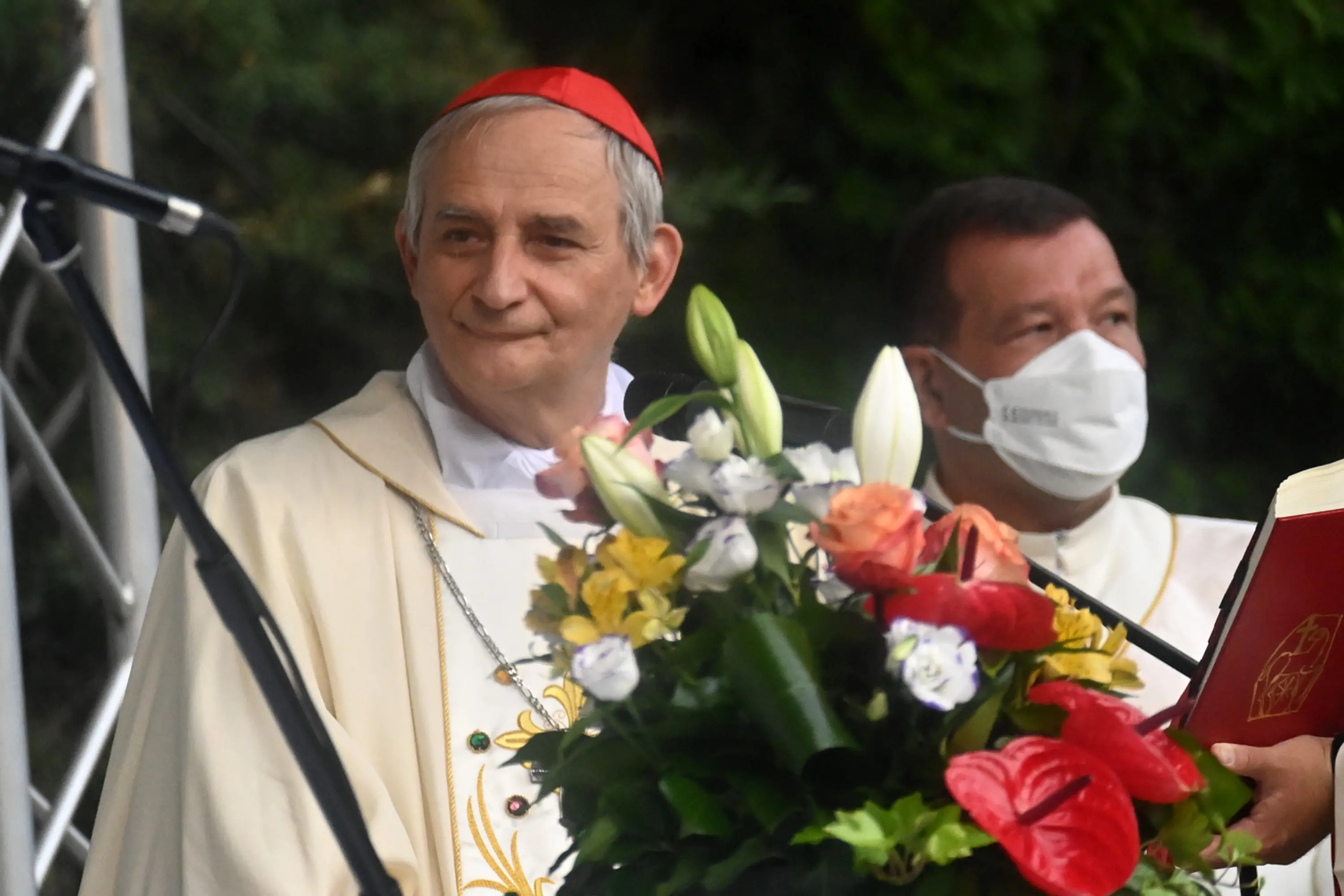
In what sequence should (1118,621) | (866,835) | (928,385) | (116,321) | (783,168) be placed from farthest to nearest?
A: (783,168)
(928,385)
(116,321)
(1118,621)
(866,835)

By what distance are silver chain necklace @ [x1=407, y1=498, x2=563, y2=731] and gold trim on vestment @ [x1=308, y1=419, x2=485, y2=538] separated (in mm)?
41

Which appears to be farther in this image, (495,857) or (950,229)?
(950,229)

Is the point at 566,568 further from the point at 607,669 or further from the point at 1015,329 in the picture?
the point at 1015,329

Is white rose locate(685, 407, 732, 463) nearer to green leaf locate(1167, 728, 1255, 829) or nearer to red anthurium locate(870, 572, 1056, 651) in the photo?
red anthurium locate(870, 572, 1056, 651)

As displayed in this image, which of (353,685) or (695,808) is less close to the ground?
(353,685)

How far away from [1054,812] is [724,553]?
33 centimetres

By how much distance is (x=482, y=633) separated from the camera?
2.50 meters

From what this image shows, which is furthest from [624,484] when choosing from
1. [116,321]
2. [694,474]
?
[116,321]

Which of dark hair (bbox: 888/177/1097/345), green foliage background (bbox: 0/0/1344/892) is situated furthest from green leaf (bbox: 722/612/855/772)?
green foliage background (bbox: 0/0/1344/892)

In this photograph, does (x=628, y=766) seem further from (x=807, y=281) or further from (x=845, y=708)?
(x=807, y=281)

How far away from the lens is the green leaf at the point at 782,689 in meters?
1.28

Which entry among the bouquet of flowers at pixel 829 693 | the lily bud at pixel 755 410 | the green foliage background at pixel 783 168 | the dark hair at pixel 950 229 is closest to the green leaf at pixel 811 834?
the bouquet of flowers at pixel 829 693

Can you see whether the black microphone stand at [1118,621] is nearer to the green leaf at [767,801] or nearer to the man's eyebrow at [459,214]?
the green leaf at [767,801]

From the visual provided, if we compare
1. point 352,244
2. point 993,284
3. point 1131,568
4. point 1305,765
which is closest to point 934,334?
point 993,284
